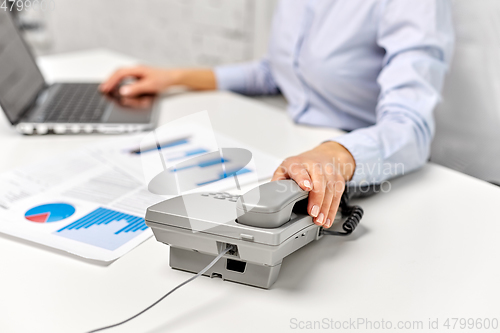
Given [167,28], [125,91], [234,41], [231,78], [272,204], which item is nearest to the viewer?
[272,204]

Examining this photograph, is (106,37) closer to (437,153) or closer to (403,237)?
(437,153)

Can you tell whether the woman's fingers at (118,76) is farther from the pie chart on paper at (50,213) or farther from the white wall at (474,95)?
the white wall at (474,95)

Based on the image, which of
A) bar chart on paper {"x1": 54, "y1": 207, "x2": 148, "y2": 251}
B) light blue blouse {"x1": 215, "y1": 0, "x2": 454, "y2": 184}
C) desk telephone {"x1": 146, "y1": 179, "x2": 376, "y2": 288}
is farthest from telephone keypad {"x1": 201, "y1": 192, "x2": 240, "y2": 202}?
light blue blouse {"x1": 215, "y1": 0, "x2": 454, "y2": 184}

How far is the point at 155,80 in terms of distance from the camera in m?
1.07

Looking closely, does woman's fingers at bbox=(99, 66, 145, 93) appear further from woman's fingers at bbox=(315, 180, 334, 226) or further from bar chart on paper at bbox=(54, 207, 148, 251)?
woman's fingers at bbox=(315, 180, 334, 226)

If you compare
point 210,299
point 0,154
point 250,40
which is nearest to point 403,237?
point 210,299

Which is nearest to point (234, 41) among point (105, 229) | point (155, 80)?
point (155, 80)

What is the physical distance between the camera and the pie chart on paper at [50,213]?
21.4 inches

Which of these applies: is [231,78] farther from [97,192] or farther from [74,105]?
[97,192]

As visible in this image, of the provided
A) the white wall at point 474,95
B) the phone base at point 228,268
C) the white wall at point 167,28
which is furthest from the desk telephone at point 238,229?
the white wall at point 167,28

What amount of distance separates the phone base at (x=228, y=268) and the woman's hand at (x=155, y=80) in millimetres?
666

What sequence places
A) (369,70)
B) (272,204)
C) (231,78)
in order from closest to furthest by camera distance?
(272,204) → (369,70) → (231,78)

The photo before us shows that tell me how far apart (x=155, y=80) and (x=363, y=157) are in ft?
2.08

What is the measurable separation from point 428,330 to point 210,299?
0.66ft
